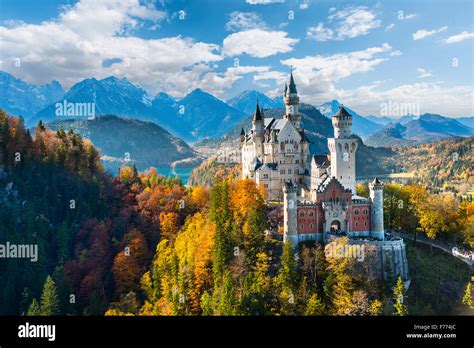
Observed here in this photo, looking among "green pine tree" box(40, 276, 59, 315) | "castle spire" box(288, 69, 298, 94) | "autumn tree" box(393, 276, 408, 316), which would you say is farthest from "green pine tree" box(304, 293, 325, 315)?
"castle spire" box(288, 69, 298, 94)

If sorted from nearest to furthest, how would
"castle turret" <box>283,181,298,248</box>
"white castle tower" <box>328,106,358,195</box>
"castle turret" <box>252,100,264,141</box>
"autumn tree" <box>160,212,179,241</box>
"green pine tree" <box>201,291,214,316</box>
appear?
1. "green pine tree" <box>201,291,214,316</box>
2. "castle turret" <box>283,181,298,248</box>
3. "white castle tower" <box>328,106,358,195</box>
4. "autumn tree" <box>160,212,179,241</box>
5. "castle turret" <box>252,100,264,141</box>

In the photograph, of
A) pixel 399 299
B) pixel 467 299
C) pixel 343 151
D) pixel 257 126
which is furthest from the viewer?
pixel 257 126

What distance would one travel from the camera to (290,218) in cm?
3575

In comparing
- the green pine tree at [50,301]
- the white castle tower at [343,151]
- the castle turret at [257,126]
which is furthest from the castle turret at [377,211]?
the green pine tree at [50,301]

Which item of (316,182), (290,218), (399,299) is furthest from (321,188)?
(399,299)

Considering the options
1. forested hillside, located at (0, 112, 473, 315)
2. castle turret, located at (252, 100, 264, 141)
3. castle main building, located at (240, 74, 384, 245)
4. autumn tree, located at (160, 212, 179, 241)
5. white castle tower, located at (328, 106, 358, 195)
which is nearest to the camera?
forested hillside, located at (0, 112, 473, 315)

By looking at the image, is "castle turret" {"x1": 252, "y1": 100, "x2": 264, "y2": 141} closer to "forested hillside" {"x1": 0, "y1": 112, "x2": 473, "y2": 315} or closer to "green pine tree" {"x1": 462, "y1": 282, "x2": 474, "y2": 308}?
"forested hillside" {"x1": 0, "y1": 112, "x2": 473, "y2": 315}

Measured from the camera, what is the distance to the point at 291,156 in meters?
50.0

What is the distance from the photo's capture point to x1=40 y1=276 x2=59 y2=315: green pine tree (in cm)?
3612

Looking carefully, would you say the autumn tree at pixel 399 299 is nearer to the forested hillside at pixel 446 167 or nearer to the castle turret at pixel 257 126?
the castle turret at pixel 257 126

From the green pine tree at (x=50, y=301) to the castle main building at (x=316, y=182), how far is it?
859 inches

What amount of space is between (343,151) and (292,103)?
15808 mm

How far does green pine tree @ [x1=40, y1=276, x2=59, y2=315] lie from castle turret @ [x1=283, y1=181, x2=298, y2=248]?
2153 cm

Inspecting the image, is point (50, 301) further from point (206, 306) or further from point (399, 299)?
point (399, 299)
